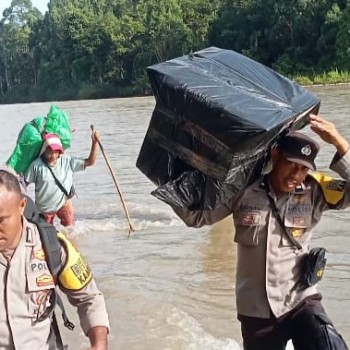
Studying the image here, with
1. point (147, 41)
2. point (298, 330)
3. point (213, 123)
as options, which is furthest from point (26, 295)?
point (147, 41)

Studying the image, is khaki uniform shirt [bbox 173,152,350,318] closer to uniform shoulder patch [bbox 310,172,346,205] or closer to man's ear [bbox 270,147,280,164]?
uniform shoulder patch [bbox 310,172,346,205]

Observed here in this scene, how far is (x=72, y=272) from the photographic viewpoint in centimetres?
273

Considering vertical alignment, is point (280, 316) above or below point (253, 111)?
below

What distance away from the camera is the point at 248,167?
340 cm

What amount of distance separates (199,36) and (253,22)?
704cm

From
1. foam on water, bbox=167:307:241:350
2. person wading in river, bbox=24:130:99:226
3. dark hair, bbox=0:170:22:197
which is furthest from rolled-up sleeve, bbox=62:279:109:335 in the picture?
person wading in river, bbox=24:130:99:226

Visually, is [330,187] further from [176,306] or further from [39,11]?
[39,11]

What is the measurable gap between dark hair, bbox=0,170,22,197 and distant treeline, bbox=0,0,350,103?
37987 mm

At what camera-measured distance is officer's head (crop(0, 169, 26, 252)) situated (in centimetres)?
259

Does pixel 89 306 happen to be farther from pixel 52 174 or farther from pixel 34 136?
pixel 52 174

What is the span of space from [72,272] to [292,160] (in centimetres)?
117

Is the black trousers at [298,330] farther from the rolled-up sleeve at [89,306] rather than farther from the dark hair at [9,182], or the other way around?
the dark hair at [9,182]

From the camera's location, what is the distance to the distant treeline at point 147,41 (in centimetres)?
5038

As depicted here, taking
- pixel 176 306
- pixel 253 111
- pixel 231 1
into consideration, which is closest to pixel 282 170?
pixel 253 111
